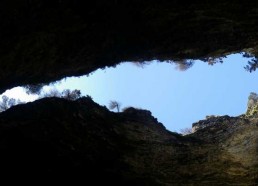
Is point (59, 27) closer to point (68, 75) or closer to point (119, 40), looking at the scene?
point (119, 40)

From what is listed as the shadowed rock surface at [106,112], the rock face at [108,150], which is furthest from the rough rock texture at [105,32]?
the rock face at [108,150]

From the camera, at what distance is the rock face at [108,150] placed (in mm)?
8719

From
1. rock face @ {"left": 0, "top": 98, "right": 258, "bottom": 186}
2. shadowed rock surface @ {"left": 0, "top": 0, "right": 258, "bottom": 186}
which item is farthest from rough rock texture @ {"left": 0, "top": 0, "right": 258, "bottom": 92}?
rock face @ {"left": 0, "top": 98, "right": 258, "bottom": 186}

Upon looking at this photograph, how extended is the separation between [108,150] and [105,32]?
3040 millimetres

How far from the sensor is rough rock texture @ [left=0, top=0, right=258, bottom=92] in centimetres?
866

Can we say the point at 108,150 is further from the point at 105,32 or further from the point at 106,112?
the point at 105,32

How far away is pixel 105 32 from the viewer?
10.1 m

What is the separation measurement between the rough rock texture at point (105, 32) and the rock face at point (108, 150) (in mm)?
1482

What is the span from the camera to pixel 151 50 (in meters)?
11.9

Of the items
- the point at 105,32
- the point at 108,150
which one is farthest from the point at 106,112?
the point at 105,32

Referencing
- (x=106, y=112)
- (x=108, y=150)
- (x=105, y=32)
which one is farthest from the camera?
(x=106, y=112)

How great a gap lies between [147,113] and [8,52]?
4801 mm

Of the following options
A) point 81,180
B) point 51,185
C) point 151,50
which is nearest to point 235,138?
point 151,50

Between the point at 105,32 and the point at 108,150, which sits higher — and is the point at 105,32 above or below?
above
